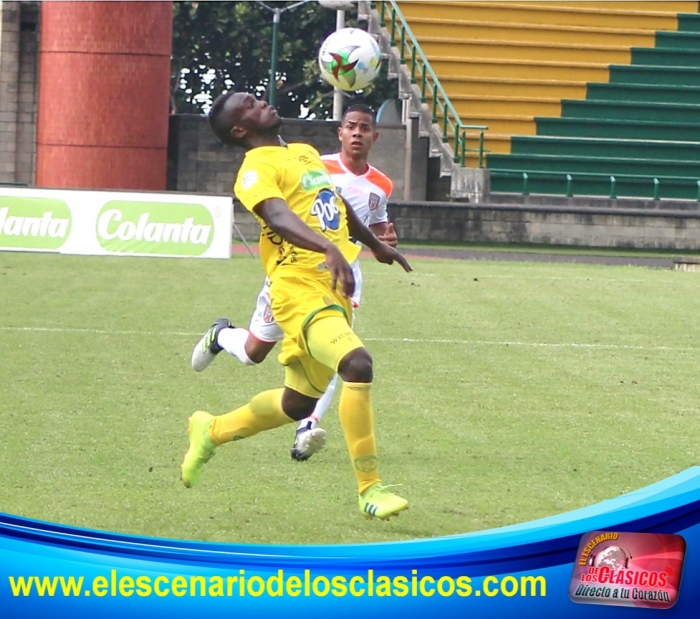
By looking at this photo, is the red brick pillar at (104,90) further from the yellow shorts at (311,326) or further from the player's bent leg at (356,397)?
the player's bent leg at (356,397)

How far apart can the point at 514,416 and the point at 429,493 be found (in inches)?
97.1

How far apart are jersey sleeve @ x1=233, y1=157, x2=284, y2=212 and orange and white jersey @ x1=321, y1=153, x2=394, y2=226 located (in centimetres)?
203

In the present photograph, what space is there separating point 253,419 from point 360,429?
73 cm

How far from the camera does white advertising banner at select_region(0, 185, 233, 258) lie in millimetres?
20984

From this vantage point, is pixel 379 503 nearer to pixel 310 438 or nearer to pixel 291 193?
pixel 310 438

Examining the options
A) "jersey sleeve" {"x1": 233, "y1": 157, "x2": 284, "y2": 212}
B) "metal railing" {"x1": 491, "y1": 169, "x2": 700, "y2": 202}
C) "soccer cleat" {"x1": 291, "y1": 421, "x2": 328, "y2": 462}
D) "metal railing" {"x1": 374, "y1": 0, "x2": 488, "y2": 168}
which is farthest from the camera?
"metal railing" {"x1": 491, "y1": 169, "x2": 700, "y2": 202}

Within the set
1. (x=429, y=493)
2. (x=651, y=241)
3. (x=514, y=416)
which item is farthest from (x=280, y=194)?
(x=651, y=241)

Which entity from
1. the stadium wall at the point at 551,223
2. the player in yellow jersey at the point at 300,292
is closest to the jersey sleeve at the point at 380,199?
the player in yellow jersey at the point at 300,292

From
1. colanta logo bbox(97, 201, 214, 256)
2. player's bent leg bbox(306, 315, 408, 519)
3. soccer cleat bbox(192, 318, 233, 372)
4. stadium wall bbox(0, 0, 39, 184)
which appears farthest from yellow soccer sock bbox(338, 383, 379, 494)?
stadium wall bbox(0, 0, 39, 184)

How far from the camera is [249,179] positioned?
5816 mm

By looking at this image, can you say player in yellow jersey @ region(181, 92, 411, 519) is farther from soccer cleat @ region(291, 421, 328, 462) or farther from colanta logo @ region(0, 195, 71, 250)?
colanta logo @ region(0, 195, 71, 250)

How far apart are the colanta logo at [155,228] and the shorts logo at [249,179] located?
50.7 feet

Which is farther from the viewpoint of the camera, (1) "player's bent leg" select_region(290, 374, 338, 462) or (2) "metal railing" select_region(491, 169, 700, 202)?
(2) "metal railing" select_region(491, 169, 700, 202)

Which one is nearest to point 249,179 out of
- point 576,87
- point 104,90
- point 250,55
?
point 104,90
